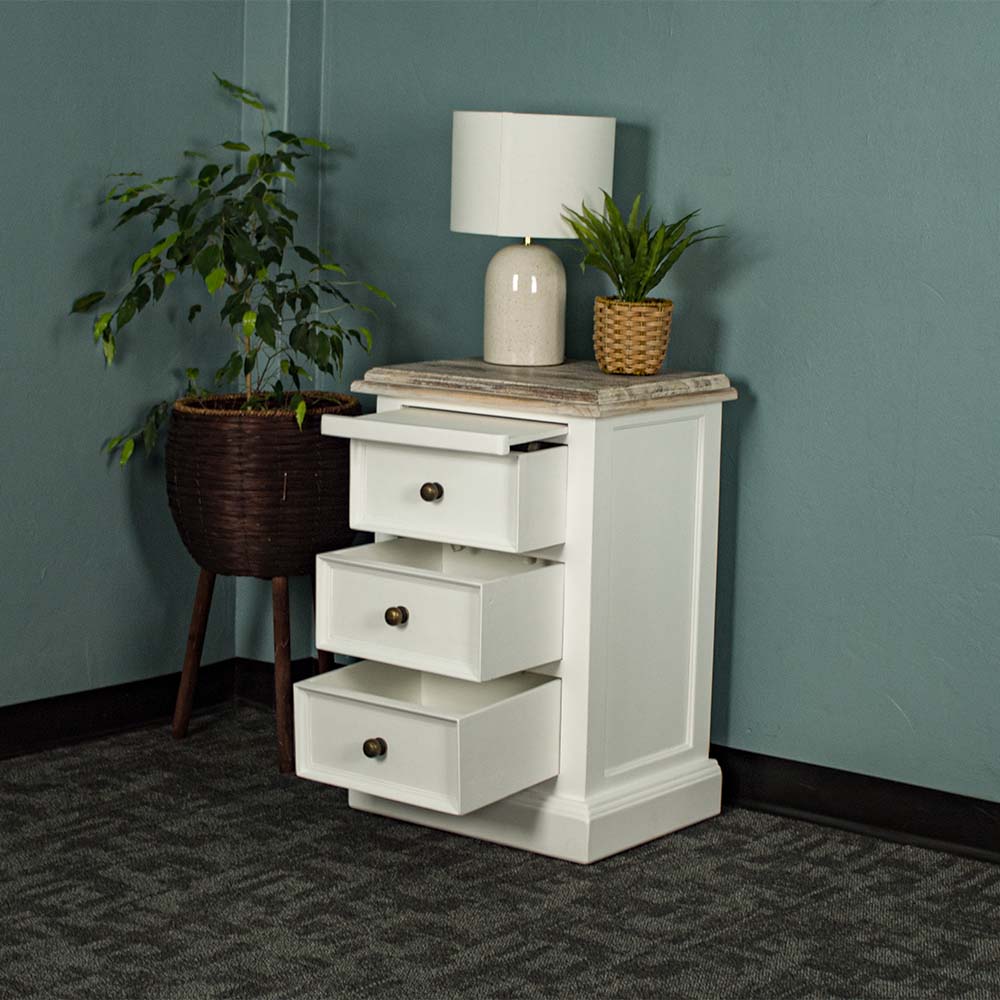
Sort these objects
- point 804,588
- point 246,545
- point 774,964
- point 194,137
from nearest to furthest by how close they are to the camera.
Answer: point 774,964 → point 804,588 → point 246,545 → point 194,137

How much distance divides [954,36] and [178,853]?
69.5 inches

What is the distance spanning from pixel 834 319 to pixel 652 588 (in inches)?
21.2

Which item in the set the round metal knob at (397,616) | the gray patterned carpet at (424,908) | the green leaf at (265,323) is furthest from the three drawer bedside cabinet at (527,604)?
the green leaf at (265,323)

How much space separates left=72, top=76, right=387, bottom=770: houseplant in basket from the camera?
9.63ft

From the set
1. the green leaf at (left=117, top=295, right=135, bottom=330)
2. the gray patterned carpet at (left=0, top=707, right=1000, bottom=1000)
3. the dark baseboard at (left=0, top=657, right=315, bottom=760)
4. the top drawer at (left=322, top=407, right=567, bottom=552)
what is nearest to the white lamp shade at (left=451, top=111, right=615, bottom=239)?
the top drawer at (left=322, top=407, right=567, bottom=552)

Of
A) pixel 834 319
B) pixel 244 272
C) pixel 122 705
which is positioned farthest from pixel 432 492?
pixel 122 705

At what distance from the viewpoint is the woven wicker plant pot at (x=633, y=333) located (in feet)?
8.69

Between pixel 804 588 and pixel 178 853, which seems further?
pixel 804 588

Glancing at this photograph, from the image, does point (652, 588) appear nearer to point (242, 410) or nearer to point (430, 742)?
point (430, 742)

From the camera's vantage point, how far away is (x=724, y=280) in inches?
111

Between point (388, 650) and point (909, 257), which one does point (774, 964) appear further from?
point (909, 257)

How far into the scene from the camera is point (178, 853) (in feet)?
8.49

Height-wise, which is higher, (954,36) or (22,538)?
(954,36)

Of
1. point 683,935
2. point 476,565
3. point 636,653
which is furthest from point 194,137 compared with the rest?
point 683,935
